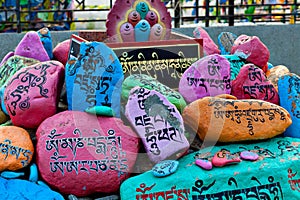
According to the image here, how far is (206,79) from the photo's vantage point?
2.65 metres

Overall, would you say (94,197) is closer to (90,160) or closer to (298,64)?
(90,160)

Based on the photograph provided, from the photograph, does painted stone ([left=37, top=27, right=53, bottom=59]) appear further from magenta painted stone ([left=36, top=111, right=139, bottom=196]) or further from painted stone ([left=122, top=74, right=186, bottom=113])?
magenta painted stone ([left=36, top=111, right=139, bottom=196])

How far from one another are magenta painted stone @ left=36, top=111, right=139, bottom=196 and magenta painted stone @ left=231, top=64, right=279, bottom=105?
735mm

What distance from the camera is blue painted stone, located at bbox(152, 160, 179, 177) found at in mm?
2189

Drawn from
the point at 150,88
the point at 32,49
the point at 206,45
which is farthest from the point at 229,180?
the point at 32,49

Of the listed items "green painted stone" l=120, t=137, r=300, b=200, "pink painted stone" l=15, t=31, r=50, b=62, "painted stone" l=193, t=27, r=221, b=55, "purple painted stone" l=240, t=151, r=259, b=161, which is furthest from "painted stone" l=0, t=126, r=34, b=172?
"painted stone" l=193, t=27, r=221, b=55

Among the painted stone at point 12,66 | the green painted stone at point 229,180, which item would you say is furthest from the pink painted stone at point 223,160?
the painted stone at point 12,66

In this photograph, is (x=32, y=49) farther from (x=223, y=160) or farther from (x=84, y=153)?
(x=223, y=160)

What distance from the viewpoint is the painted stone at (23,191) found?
213 centimetres

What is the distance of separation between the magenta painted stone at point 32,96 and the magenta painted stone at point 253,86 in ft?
3.26

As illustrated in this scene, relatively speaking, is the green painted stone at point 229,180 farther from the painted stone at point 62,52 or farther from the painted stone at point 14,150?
the painted stone at point 62,52

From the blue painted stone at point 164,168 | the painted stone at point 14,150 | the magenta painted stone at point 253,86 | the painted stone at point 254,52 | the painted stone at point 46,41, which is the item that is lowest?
the blue painted stone at point 164,168

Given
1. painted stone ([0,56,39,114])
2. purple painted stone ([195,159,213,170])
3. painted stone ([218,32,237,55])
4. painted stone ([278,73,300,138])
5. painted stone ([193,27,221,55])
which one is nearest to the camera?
purple painted stone ([195,159,213,170])

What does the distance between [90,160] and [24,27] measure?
380cm
